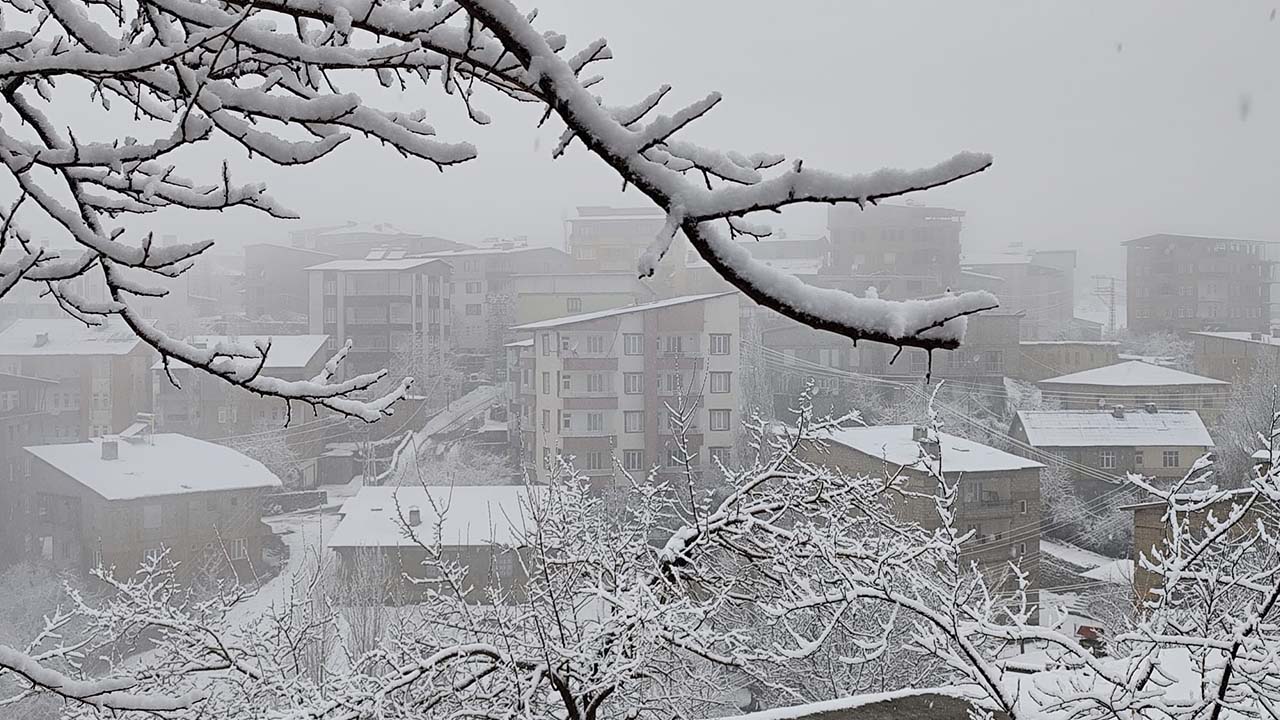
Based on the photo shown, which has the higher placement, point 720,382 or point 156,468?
point 720,382

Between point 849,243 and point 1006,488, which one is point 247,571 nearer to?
point 1006,488

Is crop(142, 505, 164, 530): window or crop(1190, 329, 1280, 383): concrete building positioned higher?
crop(1190, 329, 1280, 383): concrete building

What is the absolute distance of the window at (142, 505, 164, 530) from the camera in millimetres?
19844

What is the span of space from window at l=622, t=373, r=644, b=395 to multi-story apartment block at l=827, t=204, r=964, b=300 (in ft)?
37.5

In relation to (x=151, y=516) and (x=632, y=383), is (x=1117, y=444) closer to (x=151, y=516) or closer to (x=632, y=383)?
(x=632, y=383)

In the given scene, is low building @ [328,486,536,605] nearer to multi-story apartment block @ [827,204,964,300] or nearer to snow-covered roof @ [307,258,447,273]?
snow-covered roof @ [307,258,447,273]

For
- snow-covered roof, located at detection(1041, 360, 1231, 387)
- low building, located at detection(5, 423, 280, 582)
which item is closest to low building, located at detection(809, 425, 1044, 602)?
snow-covered roof, located at detection(1041, 360, 1231, 387)

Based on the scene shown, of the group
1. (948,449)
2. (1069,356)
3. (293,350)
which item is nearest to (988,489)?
(948,449)

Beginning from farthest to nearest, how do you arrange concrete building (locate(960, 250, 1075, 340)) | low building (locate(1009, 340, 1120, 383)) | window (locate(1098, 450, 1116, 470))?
concrete building (locate(960, 250, 1075, 340)) → low building (locate(1009, 340, 1120, 383)) → window (locate(1098, 450, 1116, 470))

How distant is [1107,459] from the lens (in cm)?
2436

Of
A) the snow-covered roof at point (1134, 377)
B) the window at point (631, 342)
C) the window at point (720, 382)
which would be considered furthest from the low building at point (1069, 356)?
the window at point (631, 342)

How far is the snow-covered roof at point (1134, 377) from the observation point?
27328 millimetres

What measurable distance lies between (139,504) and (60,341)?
43.2 feet

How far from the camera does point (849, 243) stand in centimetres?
3462
